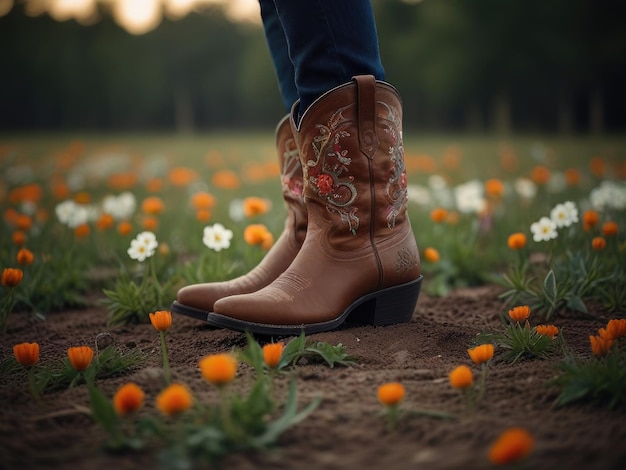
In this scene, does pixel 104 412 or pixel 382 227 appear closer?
pixel 104 412

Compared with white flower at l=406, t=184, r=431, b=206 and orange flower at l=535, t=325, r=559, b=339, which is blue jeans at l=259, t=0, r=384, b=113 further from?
white flower at l=406, t=184, r=431, b=206

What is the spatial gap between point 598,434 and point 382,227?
97 cm

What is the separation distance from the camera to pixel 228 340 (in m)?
1.90

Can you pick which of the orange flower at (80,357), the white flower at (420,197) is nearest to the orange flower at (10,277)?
the orange flower at (80,357)

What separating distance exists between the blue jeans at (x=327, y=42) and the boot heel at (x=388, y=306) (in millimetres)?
631

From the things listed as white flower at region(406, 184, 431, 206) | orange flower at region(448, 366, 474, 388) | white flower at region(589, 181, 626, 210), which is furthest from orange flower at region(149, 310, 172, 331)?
white flower at region(406, 184, 431, 206)

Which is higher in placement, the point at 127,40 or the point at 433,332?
the point at 127,40

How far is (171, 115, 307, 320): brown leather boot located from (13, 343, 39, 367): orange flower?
1.83 ft

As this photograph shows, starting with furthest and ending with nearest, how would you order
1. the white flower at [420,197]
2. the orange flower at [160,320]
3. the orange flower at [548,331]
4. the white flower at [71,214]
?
the white flower at [420,197] → the white flower at [71,214] → the orange flower at [548,331] → the orange flower at [160,320]

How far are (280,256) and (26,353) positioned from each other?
2.97ft

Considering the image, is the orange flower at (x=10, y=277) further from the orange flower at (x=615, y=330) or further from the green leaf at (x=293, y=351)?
the orange flower at (x=615, y=330)

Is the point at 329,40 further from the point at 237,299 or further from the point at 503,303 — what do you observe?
the point at 503,303

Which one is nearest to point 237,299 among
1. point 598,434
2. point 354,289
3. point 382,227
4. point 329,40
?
point 354,289

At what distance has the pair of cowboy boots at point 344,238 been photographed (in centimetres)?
181
